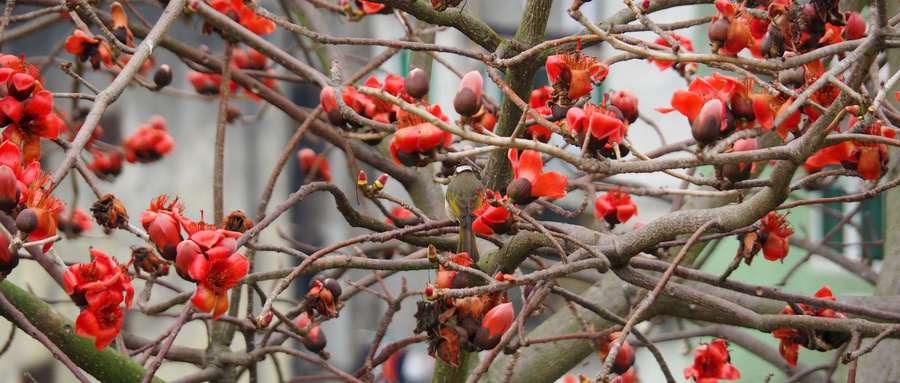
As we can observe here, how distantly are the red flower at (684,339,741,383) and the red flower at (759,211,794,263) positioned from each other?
374mm

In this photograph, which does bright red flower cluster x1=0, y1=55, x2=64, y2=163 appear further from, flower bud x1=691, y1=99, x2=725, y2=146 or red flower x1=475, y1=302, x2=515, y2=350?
flower bud x1=691, y1=99, x2=725, y2=146

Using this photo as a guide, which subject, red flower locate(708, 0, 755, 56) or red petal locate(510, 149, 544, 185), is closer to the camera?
red flower locate(708, 0, 755, 56)

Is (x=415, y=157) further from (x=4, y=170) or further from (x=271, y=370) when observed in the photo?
(x=271, y=370)

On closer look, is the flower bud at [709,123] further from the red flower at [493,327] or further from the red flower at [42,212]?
the red flower at [42,212]

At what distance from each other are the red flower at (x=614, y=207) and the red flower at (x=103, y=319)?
105cm

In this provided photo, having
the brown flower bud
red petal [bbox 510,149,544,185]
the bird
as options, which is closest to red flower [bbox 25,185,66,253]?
the brown flower bud

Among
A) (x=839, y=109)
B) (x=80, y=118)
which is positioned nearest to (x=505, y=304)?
(x=839, y=109)

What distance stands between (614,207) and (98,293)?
3.65ft

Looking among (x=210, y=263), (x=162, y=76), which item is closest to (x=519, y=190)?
(x=210, y=263)

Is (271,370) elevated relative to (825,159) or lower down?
elevated

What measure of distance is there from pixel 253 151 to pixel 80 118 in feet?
9.31

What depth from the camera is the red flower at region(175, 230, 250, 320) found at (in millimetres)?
1063

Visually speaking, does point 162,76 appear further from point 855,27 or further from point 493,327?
point 855,27

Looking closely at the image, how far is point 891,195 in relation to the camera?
7.20 ft
